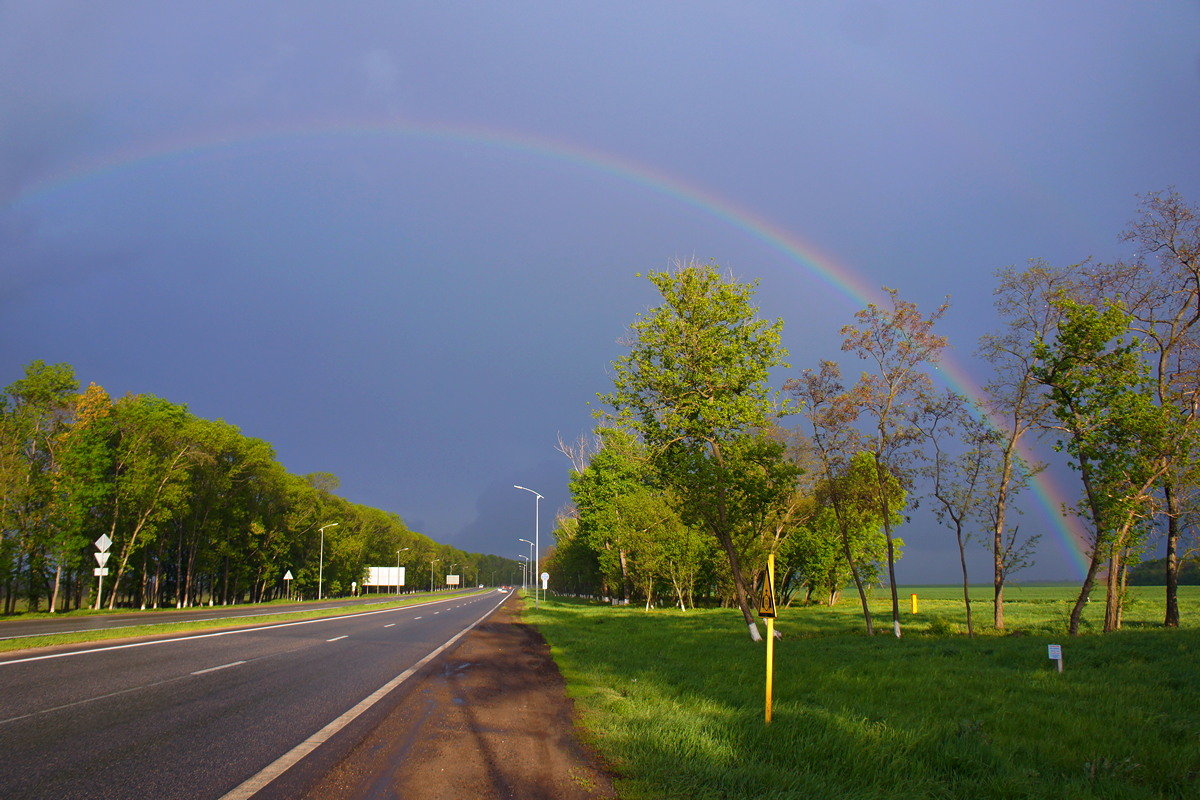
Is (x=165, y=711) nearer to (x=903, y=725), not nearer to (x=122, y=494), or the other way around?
(x=903, y=725)

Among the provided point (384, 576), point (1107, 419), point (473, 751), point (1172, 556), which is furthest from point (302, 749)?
point (384, 576)

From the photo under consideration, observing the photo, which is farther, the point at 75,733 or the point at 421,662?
the point at 421,662

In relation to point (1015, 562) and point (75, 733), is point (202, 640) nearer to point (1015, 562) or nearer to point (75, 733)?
point (75, 733)

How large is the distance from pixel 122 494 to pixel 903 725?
56.1 meters

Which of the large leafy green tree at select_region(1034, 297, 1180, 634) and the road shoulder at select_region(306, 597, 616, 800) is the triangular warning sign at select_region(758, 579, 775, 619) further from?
the large leafy green tree at select_region(1034, 297, 1180, 634)

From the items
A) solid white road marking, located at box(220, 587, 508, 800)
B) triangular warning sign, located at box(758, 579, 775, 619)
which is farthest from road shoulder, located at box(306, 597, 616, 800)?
triangular warning sign, located at box(758, 579, 775, 619)

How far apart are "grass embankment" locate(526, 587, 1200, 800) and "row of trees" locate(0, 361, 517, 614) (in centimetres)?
4501

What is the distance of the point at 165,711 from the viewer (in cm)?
904

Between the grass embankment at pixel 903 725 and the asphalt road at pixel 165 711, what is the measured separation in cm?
362

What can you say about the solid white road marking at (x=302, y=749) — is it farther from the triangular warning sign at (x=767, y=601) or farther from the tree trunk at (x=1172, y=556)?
the tree trunk at (x=1172, y=556)

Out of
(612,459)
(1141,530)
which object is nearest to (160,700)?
→ (1141,530)

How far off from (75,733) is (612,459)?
5289 centimetres

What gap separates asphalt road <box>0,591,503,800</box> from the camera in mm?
6117

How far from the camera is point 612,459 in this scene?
60.1 m
